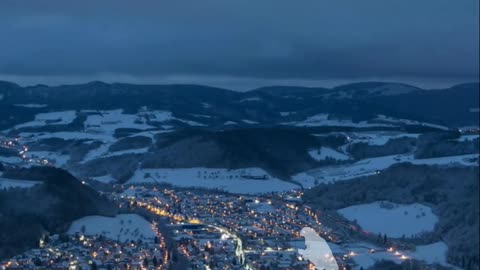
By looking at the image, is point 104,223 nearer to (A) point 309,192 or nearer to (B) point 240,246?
(B) point 240,246

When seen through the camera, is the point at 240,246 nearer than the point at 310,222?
Yes

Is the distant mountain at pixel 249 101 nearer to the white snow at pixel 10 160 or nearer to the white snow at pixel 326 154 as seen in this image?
the white snow at pixel 326 154

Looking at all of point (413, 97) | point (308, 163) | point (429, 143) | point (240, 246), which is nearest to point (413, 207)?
point (240, 246)

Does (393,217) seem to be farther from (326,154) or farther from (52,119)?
(52,119)

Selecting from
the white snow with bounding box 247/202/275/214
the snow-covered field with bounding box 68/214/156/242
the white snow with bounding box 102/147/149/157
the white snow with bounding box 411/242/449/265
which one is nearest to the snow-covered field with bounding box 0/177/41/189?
the snow-covered field with bounding box 68/214/156/242

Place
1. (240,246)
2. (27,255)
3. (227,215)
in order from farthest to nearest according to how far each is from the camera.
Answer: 1. (227,215)
2. (240,246)
3. (27,255)

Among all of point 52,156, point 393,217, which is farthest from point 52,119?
point 393,217
